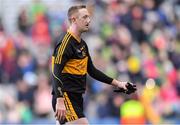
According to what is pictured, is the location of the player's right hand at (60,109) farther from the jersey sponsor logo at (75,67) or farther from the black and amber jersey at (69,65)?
the jersey sponsor logo at (75,67)

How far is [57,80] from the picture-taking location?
7.79 meters

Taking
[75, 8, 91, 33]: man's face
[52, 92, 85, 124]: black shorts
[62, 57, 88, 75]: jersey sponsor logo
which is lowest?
[52, 92, 85, 124]: black shorts

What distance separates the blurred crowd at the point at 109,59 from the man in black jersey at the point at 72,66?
5.83 m

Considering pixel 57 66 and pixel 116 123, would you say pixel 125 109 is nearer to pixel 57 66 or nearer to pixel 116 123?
pixel 116 123

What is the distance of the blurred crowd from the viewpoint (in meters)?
14.1

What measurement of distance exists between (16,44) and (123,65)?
258 centimetres

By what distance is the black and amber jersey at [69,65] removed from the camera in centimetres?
779

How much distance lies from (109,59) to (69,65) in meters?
7.40

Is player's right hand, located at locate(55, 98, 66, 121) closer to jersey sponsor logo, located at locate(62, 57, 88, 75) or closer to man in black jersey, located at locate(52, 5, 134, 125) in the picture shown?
man in black jersey, located at locate(52, 5, 134, 125)

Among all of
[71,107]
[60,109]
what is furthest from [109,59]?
[60,109]

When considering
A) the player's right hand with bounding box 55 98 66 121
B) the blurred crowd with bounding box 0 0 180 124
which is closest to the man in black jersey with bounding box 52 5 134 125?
the player's right hand with bounding box 55 98 66 121

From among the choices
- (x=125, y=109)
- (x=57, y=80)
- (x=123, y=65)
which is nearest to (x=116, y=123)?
(x=125, y=109)

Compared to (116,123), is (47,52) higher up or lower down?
higher up

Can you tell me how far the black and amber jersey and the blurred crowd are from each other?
585cm
